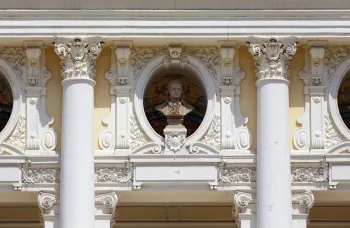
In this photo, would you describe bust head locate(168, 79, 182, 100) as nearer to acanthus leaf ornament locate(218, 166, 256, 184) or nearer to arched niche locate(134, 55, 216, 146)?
arched niche locate(134, 55, 216, 146)

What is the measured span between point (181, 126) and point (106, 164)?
1.64m

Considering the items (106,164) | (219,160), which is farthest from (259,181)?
(106,164)

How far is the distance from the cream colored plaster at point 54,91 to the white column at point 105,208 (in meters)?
1.43

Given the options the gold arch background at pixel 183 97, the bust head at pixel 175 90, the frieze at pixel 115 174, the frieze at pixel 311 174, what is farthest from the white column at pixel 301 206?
the frieze at pixel 115 174

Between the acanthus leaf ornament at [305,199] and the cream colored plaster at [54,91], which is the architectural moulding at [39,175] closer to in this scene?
the cream colored plaster at [54,91]

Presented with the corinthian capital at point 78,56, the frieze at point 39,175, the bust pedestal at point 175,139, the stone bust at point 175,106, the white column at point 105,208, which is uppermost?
the corinthian capital at point 78,56

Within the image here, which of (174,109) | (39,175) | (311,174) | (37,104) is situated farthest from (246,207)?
(37,104)

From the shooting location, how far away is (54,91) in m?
32.5

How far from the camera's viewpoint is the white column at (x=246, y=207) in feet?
104

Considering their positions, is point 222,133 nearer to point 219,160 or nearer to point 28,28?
point 219,160

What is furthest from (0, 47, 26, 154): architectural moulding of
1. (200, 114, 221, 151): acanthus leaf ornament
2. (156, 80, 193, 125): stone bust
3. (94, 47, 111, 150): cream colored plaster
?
(200, 114, 221, 151): acanthus leaf ornament

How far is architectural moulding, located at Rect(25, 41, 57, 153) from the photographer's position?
32.2 meters

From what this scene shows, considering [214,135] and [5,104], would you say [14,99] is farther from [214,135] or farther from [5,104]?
[214,135]

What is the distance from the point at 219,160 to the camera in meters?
31.8
